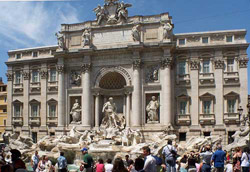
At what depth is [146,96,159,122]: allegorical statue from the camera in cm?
3098

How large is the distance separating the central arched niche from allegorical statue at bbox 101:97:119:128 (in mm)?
2418

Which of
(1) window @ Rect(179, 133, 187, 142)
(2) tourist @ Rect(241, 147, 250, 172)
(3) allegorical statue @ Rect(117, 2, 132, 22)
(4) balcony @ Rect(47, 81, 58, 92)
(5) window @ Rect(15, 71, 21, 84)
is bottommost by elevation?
(1) window @ Rect(179, 133, 187, 142)

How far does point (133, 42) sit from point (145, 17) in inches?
113

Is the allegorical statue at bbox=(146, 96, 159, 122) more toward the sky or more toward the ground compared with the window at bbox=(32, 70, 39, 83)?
more toward the ground

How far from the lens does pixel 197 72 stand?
3130 centimetres

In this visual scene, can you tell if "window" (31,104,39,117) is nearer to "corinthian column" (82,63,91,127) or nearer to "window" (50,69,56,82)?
"window" (50,69,56,82)

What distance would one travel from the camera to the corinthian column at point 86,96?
107 ft

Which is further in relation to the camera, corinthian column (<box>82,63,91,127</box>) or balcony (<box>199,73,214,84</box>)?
corinthian column (<box>82,63,91,127</box>)

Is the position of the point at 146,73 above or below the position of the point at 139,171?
above

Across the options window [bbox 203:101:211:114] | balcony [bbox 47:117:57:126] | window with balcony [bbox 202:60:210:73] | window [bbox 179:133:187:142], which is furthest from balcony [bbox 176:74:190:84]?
balcony [bbox 47:117:57:126]

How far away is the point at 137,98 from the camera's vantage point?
3123cm

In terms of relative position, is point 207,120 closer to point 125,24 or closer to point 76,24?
point 125,24

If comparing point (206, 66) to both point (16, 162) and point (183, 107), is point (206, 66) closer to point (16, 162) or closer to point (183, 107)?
point (183, 107)

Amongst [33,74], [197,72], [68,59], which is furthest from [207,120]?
[33,74]
